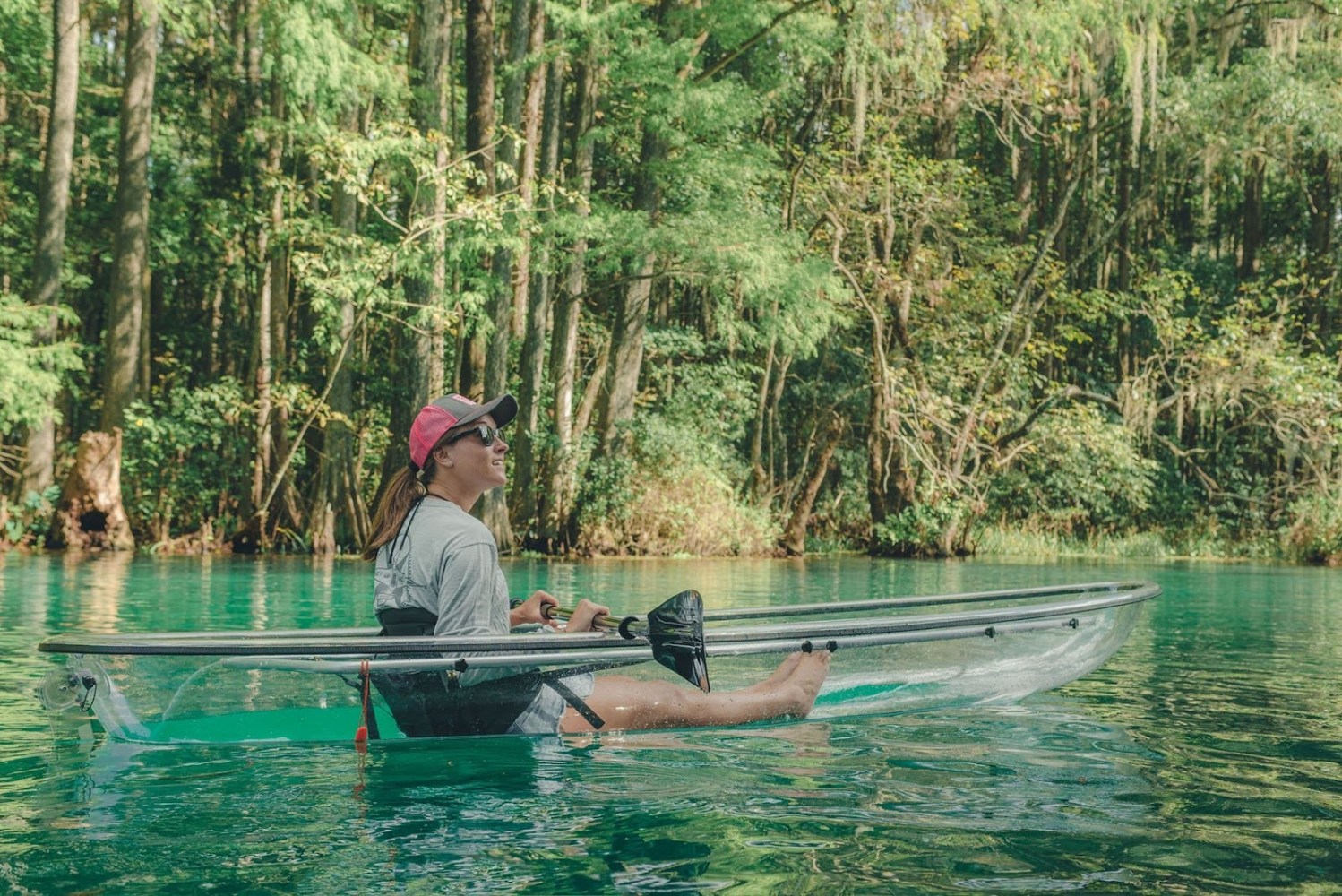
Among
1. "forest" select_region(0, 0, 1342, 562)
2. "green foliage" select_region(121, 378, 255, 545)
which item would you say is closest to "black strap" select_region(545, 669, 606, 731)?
"forest" select_region(0, 0, 1342, 562)

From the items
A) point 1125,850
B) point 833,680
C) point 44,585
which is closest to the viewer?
point 1125,850

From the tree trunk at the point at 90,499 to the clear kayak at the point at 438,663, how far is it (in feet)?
47.5

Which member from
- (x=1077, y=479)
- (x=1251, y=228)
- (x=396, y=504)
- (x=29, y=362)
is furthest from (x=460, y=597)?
(x=1251, y=228)

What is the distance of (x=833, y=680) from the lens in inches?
253

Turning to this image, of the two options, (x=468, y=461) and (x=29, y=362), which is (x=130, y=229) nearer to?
(x=29, y=362)

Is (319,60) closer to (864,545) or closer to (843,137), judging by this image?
(843,137)

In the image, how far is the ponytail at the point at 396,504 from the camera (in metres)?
5.24

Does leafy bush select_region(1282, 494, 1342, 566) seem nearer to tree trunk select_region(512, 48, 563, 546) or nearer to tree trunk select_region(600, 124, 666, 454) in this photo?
tree trunk select_region(600, 124, 666, 454)

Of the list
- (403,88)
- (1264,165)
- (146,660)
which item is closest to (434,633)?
(146,660)

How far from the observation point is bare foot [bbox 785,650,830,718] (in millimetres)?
6188

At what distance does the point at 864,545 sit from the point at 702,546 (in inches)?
204

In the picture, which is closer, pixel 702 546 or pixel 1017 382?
pixel 702 546

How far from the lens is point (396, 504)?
529 centimetres

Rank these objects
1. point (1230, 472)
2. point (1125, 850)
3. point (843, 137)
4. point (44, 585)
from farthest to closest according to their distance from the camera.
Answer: point (1230, 472) < point (843, 137) < point (44, 585) < point (1125, 850)
